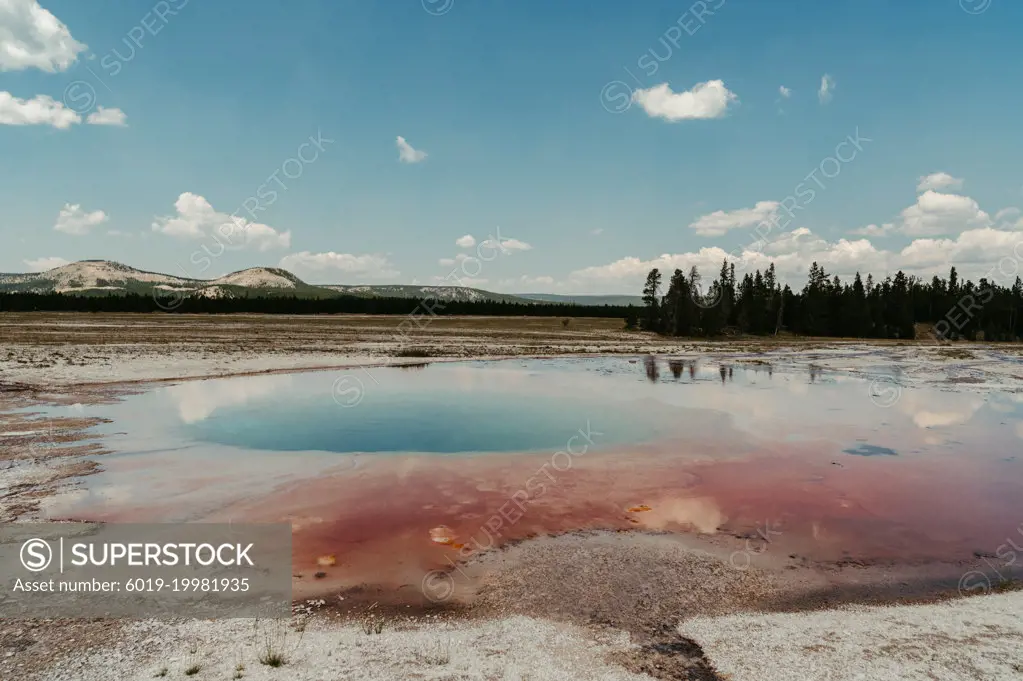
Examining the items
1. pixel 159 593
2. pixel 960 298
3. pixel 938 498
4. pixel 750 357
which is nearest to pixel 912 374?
pixel 750 357

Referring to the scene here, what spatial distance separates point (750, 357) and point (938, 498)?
5002cm

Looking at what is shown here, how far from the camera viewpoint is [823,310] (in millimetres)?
116438

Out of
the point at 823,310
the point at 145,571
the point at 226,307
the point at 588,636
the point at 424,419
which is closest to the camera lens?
the point at 588,636

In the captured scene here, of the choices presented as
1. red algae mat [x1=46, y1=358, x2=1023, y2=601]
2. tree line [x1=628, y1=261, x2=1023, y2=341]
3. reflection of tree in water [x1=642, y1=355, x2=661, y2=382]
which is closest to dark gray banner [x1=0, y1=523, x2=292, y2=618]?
red algae mat [x1=46, y1=358, x2=1023, y2=601]

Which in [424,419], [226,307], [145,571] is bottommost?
[424,419]

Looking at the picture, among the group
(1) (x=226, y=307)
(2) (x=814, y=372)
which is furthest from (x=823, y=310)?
(1) (x=226, y=307)

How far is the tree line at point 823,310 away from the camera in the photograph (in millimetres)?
101188

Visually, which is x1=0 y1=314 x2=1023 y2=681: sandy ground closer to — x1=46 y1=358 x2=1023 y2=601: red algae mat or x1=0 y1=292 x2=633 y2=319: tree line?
x1=46 y1=358 x2=1023 y2=601: red algae mat

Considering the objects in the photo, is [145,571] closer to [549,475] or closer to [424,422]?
[549,475]

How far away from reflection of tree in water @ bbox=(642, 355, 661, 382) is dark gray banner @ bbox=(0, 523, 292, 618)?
107ft

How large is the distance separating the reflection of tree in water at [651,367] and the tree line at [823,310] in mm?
44033

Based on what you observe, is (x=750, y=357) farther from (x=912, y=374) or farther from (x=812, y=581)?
(x=812, y=581)

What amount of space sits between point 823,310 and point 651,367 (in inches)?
3313

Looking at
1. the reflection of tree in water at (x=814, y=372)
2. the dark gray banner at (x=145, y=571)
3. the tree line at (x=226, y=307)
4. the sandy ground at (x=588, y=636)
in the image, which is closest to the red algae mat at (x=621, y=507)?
the dark gray banner at (x=145, y=571)
